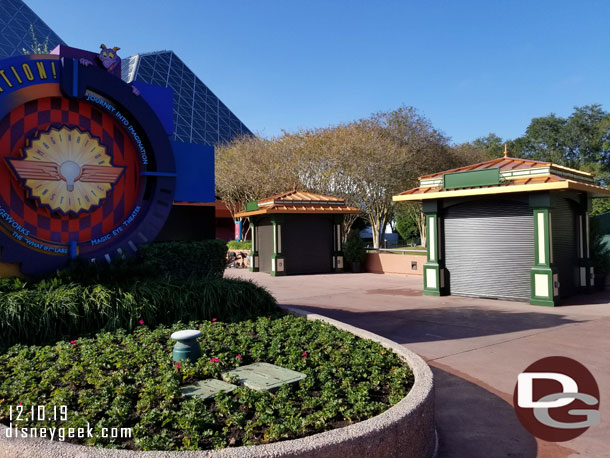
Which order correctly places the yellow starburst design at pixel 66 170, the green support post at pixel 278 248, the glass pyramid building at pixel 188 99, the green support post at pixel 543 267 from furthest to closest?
the glass pyramid building at pixel 188 99 → the green support post at pixel 278 248 → the green support post at pixel 543 267 → the yellow starburst design at pixel 66 170

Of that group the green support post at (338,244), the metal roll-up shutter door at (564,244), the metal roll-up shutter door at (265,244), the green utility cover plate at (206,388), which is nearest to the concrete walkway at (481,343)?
the metal roll-up shutter door at (564,244)

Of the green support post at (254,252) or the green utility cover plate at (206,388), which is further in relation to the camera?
the green support post at (254,252)

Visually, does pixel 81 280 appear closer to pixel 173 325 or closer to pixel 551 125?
pixel 173 325

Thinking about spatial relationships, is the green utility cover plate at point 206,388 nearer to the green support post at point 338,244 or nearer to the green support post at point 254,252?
the green support post at point 338,244

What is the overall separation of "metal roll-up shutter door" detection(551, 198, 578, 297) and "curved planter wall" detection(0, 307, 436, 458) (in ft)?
34.0

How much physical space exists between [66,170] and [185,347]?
14.1 ft

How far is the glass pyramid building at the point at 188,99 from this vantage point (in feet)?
209

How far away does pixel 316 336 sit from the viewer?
6.61 metres

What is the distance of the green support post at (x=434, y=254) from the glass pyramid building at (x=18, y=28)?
6752 cm

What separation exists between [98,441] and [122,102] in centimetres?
632

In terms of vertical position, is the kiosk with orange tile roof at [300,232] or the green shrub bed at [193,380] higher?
the kiosk with orange tile roof at [300,232]

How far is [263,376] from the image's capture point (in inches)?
191

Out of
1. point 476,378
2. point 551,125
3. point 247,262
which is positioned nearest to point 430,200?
point 476,378

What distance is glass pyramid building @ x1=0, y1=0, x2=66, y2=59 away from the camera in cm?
6625
